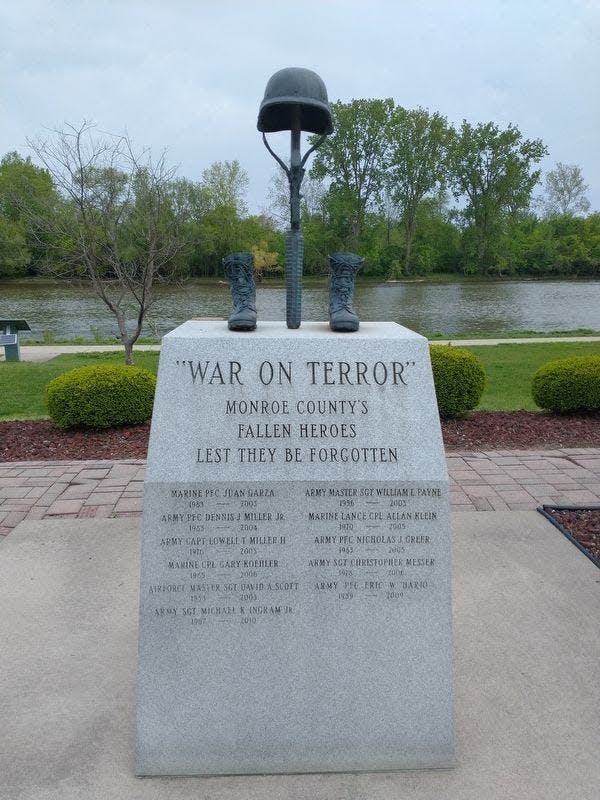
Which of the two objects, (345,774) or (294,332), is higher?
(294,332)

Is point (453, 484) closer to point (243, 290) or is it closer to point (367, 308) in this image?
point (243, 290)

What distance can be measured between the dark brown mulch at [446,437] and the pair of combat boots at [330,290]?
13.4 ft

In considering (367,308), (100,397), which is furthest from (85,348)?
(367,308)

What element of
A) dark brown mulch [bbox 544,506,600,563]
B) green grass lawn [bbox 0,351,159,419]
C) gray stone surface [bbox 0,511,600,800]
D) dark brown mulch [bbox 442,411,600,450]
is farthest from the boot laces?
green grass lawn [bbox 0,351,159,419]

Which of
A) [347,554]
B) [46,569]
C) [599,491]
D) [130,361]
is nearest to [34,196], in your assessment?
[130,361]

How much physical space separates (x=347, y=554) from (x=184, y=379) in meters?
0.96

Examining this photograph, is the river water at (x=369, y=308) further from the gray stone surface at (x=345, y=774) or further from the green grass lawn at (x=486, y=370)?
the gray stone surface at (x=345, y=774)

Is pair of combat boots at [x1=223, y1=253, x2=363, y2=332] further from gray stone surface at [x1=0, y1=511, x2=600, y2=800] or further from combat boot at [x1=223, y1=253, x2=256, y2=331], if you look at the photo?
gray stone surface at [x1=0, y1=511, x2=600, y2=800]

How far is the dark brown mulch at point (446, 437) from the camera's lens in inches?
274

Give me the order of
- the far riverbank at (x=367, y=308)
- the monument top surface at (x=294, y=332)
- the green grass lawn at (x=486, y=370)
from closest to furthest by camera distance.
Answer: the monument top surface at (x=294, y=332), the green grass lawn at (x=486, y=370), the far riverbank at (x=367, y=308)

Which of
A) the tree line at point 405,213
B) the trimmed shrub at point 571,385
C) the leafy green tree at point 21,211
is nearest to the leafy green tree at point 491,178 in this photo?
the tree line at point 405,213

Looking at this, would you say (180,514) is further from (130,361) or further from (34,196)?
(34,196)

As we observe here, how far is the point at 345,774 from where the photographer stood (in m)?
2.63

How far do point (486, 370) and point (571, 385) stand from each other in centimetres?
381
